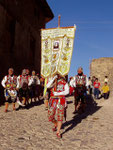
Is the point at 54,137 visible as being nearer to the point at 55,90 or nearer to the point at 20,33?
the point at 55,90

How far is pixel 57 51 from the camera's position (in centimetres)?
873

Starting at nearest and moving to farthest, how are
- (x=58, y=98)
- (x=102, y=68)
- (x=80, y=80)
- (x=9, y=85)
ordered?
(x=58, y=98)
(x=80, y=80)
(x=9, y=85)
(x=102, y=68)

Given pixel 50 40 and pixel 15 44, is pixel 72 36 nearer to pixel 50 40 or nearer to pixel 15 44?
pixel 50 40

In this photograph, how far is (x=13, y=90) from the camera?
28.5 ft

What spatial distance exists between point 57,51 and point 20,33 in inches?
237

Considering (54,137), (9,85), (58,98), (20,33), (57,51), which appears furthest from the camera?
(20,33)

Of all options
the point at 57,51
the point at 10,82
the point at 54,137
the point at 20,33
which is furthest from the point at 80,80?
the point at 20,33

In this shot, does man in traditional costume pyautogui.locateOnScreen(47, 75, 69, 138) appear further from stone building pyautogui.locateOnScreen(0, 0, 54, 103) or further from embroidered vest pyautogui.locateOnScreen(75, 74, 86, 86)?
stone building pyautogui.locateOnScreen(0, 0, 54, 103)

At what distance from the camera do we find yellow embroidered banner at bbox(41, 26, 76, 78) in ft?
27.5

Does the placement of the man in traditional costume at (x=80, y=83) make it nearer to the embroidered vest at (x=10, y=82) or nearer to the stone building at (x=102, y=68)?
the embroidered vest at (x=10, y=82)

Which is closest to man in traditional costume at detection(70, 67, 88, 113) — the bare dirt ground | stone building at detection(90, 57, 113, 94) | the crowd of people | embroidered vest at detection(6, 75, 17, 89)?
the crowd of people

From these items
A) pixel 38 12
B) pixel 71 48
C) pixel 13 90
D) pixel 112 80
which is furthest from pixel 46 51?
pixel 112 80

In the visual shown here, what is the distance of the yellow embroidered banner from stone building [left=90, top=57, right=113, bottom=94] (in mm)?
19171

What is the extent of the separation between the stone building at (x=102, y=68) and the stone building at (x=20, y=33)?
39.4 feet
